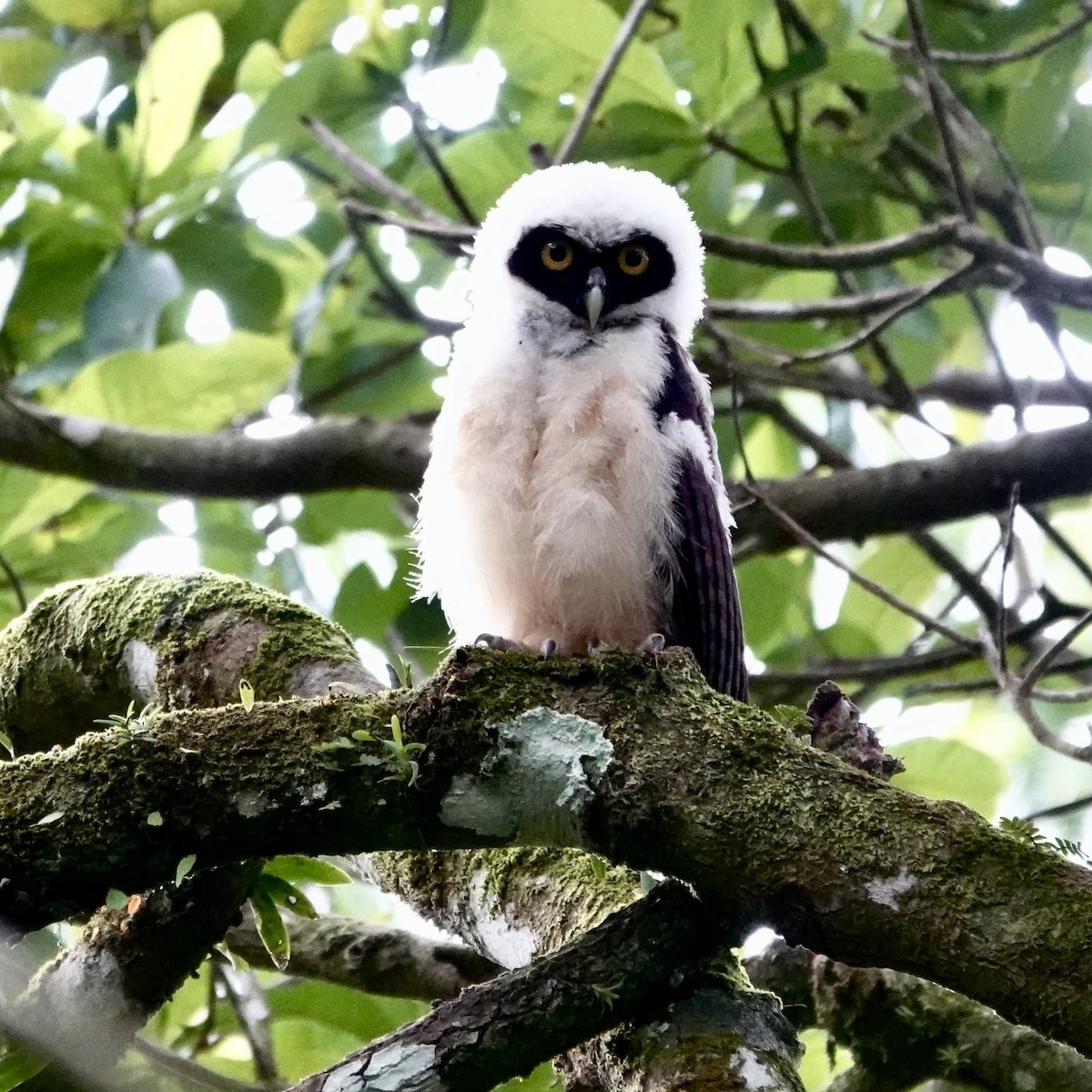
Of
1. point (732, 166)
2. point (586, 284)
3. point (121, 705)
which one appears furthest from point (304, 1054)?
point (732, 166)

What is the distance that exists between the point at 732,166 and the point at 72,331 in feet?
9.45

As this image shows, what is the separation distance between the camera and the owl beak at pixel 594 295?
3967 millimetres

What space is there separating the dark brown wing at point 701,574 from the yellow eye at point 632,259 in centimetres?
68

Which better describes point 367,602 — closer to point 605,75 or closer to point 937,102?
point 605,75

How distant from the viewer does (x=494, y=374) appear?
3797 mm

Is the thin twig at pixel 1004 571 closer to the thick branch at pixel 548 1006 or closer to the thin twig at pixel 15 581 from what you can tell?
the thick branch at pixel 548 1006

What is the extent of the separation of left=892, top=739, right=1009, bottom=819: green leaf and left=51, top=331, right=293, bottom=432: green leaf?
2.56 meters

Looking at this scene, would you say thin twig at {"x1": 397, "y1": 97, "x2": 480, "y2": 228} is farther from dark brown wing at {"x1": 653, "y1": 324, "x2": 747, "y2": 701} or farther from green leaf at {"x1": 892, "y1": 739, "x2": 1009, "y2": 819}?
green leaf at {"x1": 892, "y1": 739, "x2": 1009, "y2": 819}

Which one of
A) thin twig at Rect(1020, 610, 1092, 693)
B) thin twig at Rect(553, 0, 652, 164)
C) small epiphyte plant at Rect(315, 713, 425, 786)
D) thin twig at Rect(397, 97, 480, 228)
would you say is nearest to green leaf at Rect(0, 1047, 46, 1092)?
Answer: small epiphyte plant at Rect(315, 713, 425, 786)

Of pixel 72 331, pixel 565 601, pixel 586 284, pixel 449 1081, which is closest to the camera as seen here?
pixel 449 1081

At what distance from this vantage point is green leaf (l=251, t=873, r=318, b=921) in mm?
2607

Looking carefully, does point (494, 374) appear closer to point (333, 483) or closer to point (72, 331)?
point (333, 483)

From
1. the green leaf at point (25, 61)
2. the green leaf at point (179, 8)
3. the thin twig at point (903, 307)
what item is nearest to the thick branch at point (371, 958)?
the thin twig at point (903, 307)

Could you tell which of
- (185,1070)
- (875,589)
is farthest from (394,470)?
(185,1070)
